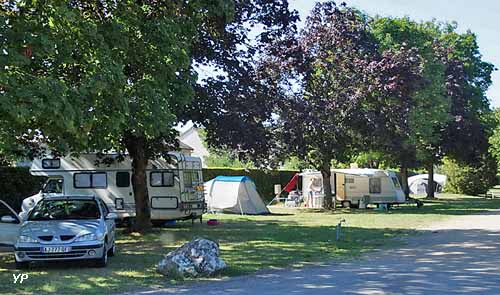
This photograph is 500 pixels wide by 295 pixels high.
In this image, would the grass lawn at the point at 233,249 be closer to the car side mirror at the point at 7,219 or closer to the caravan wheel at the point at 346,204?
the car side mirror at the point at 7,219

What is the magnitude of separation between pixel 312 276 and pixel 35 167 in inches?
594

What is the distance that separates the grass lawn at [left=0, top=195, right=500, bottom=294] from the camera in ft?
36.3

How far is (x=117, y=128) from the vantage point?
12500 mm

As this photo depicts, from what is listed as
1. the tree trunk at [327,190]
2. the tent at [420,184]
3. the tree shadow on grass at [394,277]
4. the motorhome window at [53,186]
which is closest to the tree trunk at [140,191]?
the motorhome window at [53,186]

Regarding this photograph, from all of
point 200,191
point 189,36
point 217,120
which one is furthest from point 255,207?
point 189,36

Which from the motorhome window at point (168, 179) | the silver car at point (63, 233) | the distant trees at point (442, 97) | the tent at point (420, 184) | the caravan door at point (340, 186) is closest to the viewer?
the silver car at point (63, 233)

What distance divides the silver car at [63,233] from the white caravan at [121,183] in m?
8.73

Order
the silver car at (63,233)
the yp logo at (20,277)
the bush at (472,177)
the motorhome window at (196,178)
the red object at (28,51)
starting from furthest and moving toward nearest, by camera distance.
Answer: the bush at (472,177), the motorhome window at (196,178), the silver car at (63,233), the yp logo at (20,277), the red object at (28,51)

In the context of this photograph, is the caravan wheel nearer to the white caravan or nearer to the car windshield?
the white caravan

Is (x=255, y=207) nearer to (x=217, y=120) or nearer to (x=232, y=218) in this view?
(x=232, y=218)

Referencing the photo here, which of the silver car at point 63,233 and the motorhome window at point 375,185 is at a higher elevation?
the motorhome window at point 375,185

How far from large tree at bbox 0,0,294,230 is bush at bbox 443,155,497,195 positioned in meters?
45.2

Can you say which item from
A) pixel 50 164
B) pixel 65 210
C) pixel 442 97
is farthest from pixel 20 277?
pixel 442 97

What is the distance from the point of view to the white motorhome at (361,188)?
125 ft
